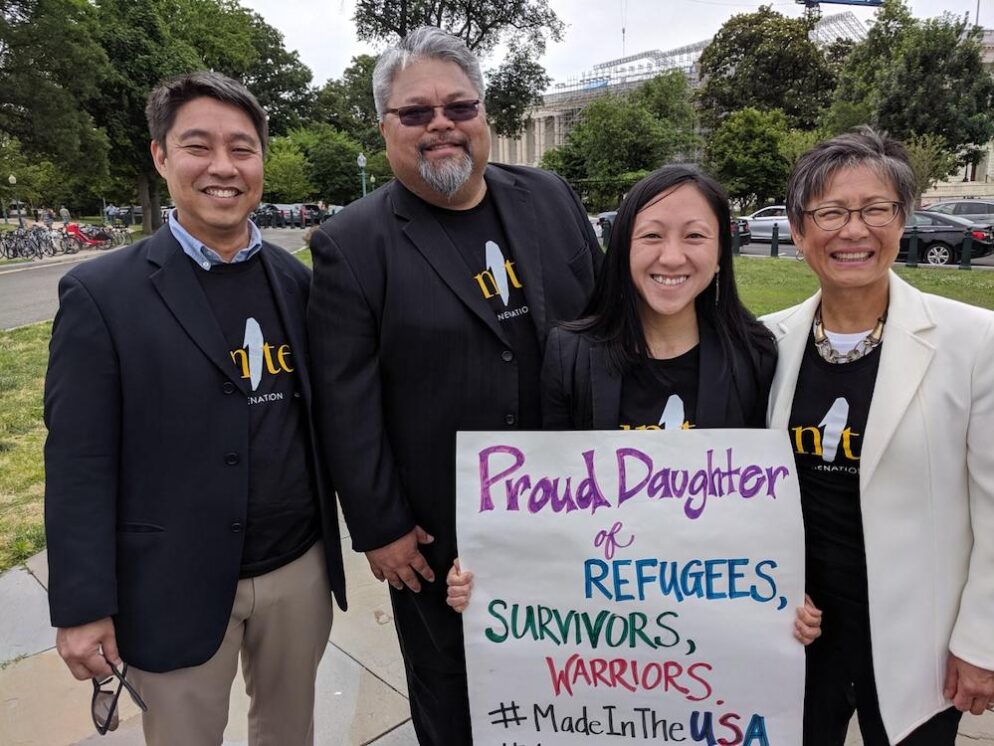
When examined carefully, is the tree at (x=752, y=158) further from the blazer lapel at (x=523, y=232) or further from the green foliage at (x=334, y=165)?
the blazer lapel at (x=523, y=232)

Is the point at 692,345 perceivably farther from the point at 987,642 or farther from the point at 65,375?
the point at 65,375

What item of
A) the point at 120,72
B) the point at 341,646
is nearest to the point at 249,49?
the point at 120,72

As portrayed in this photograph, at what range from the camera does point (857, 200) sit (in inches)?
71.9

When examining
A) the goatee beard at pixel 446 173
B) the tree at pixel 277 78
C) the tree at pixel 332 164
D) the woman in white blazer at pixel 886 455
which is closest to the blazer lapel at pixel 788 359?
the woman in white blazer at pixel 886 455

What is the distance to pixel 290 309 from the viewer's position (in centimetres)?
213

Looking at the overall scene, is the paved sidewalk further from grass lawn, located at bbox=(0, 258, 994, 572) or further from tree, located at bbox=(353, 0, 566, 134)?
tree, located at bbox=(353, 0, 566, 134)

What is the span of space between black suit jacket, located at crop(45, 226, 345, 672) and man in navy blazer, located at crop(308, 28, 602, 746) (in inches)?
12.5

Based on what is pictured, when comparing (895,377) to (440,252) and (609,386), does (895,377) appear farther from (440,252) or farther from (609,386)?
(440,252)

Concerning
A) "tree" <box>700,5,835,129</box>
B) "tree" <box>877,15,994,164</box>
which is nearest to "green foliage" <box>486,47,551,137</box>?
"tree" <box>700,5,835,129</box>

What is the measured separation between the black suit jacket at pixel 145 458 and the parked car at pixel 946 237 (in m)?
17.4

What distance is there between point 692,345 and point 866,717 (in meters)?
1.15

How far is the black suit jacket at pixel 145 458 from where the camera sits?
5.88 ft

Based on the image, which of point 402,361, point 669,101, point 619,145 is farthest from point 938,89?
point 402,361

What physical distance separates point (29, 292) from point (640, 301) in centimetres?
1790
